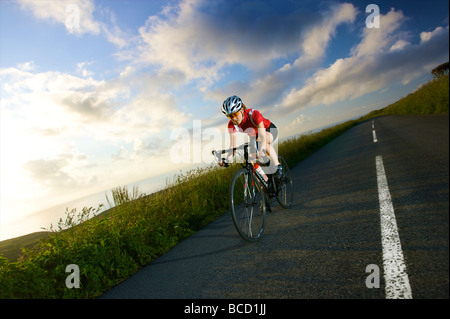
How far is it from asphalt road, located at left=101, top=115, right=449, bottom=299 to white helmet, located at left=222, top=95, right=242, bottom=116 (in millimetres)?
2216

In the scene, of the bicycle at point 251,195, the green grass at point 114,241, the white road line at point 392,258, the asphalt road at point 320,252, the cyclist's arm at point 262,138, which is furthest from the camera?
the cyclist's arm at point 262,138

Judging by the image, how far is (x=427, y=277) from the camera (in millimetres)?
2092

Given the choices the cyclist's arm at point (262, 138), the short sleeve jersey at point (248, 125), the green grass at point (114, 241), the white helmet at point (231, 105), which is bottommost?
the green grass at point (114, 241)

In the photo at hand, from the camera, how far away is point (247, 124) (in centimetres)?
481

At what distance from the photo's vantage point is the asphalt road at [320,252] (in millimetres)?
2289

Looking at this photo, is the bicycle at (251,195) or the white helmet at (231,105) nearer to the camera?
the bicycle at (251,195)

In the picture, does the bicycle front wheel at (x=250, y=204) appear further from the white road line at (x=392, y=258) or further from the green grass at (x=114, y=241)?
the white road line at (x=392, y=258)

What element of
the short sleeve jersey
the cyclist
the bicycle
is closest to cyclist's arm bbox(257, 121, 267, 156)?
the cyclist

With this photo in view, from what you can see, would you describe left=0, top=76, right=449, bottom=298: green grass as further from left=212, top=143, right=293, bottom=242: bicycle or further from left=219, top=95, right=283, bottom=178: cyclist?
left=219, top=95, right=283, bottom=178: cyclist

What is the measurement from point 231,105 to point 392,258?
320 centimetres

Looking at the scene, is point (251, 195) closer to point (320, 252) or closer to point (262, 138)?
point (262, 138)

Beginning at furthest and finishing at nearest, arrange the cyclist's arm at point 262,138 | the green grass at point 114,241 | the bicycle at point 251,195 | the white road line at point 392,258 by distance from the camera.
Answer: the cyclist's arm at point 262,138 < the bicycle at point 251,195 < the green grass at point 114,241 < the white road line at point 392,258

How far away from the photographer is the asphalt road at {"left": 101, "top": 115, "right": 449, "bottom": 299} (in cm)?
229

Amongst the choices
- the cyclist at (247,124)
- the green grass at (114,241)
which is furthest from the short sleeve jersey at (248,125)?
the green grass at (114,241)
